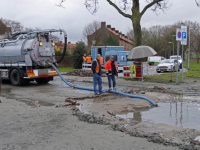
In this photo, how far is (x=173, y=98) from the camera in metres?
10.6

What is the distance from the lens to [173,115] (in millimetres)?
7734

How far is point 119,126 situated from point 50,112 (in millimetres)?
2573

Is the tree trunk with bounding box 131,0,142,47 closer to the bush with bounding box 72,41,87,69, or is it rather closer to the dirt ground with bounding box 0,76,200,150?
the dirt ground with bounding box 0,76,200,150

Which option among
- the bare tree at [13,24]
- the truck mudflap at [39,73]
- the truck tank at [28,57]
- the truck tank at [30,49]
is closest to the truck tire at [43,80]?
the truck tank at [28,57]

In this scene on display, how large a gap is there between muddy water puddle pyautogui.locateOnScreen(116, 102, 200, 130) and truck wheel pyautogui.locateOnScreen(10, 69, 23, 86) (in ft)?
29.8

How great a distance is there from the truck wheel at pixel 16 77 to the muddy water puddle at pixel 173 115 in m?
9.07

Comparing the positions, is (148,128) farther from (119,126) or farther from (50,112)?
(50,112)

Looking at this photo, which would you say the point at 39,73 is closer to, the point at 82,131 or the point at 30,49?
the point at 30,49

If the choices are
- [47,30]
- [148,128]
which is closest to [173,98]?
[148,128]

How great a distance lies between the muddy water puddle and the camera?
687 cm

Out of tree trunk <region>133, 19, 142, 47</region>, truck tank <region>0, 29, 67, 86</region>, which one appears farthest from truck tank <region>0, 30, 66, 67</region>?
tree trunk <region>133, 19, 142, 47</region>

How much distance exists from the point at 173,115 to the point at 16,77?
1094 cm

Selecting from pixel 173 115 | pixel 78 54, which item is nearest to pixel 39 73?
pixel 173 115

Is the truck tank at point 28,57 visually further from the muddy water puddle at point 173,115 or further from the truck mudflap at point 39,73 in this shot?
the muddy water puddle at point 173,115
